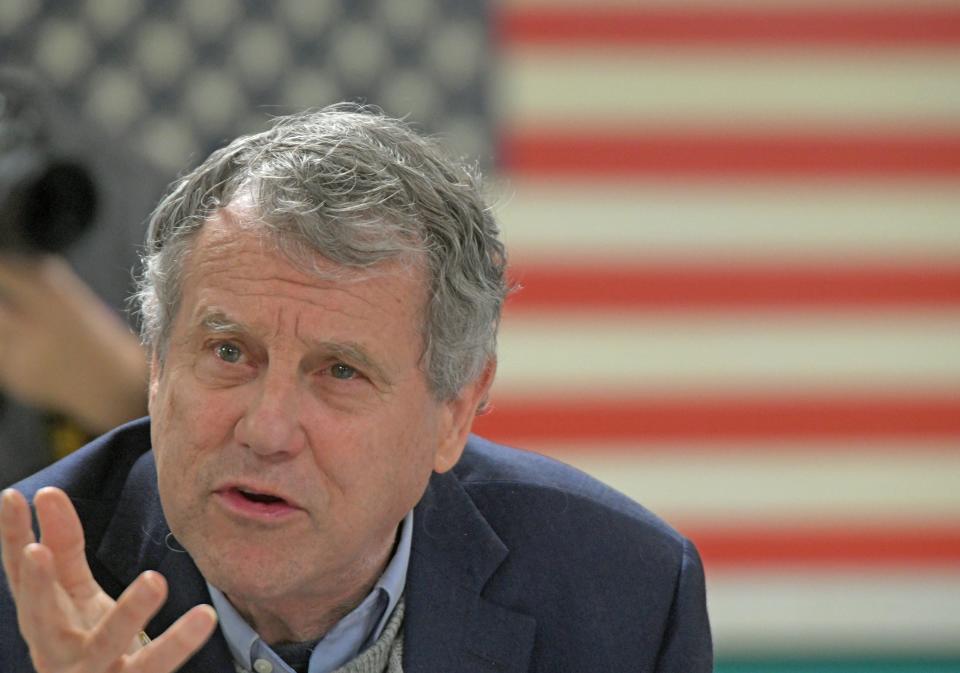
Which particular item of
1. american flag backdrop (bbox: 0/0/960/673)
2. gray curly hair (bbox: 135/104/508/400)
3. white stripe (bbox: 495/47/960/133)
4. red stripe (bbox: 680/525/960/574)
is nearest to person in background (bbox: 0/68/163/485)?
gray curly hair (bbox: 135/104/508/400)

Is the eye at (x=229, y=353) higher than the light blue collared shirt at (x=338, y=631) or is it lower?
higher

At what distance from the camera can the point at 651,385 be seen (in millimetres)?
4254

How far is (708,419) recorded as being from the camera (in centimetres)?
424

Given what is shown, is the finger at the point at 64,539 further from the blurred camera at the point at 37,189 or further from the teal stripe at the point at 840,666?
the teal stripe at the point at 840,666

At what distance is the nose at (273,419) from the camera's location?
1276 mm

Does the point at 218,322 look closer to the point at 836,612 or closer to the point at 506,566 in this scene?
the point at 506,566

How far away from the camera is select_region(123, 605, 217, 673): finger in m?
1.08

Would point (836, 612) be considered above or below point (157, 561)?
below

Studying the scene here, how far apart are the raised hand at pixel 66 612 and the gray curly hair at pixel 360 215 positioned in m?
0.31

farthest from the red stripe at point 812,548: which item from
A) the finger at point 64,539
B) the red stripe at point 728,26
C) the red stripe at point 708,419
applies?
the finger at point 64,539

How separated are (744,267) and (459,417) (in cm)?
283

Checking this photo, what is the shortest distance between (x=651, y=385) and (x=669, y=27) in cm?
109

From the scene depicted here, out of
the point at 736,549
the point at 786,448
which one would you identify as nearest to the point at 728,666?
the point at 736,549

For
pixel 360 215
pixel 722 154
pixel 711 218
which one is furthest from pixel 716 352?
pixel 360 215
